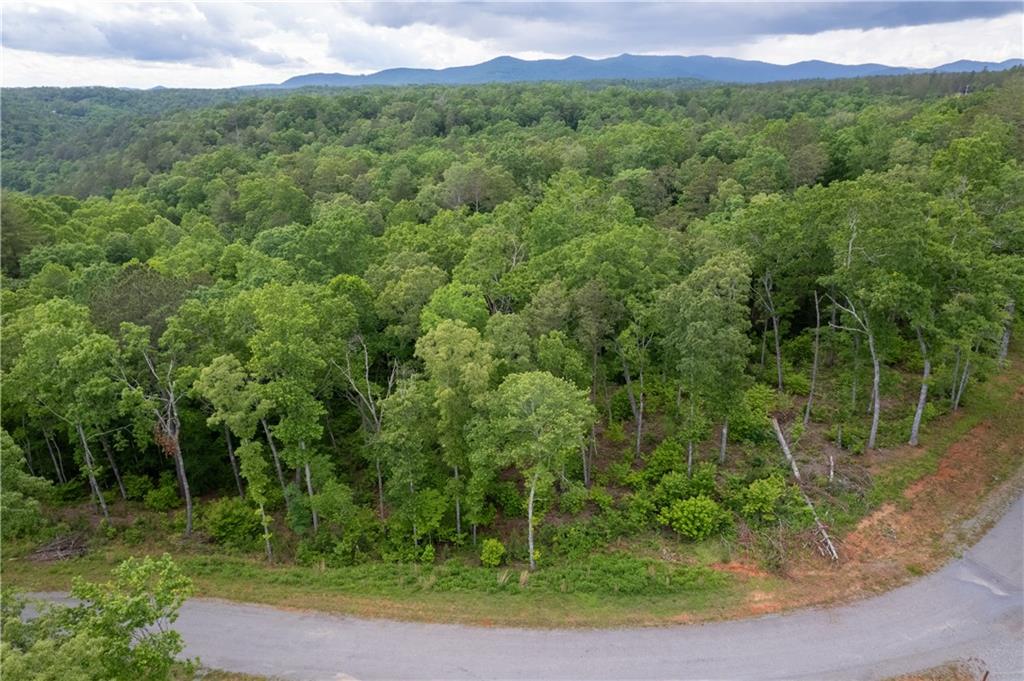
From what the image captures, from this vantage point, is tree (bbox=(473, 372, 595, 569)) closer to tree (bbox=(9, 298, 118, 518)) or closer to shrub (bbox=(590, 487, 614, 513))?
shrub (bbox=(590, 487, 614, 513))

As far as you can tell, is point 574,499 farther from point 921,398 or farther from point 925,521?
point 921,398

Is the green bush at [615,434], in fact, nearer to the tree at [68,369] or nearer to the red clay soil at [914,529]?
the red clay soil at [914,529]

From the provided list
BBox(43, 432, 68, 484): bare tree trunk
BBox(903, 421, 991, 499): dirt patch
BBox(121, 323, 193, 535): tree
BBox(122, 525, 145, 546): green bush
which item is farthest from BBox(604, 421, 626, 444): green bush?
BBox(43, 432, 68, 484): bare tree trunk

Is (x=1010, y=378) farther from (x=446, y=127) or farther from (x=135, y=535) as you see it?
(x=446, y=127)

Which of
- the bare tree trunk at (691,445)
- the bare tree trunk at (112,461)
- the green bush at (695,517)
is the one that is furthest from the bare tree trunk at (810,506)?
the bare tree trunk at (112,461)

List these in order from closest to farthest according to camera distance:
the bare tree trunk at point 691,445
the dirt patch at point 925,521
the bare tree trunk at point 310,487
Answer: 1. the dirt patch at point 925,521
2. the bare tree trunk at point 310,487
3. the bare tree trunk at point 691,445

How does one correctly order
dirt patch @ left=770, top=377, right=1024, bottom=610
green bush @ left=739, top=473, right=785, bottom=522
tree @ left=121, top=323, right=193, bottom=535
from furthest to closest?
green bush @ left=739, top=473, right=785, bottom=522 < tree @ left=121, top=323, right=193, bottom=535 < dirt patch @ left=770, top=377, right=1024, bottom=610
